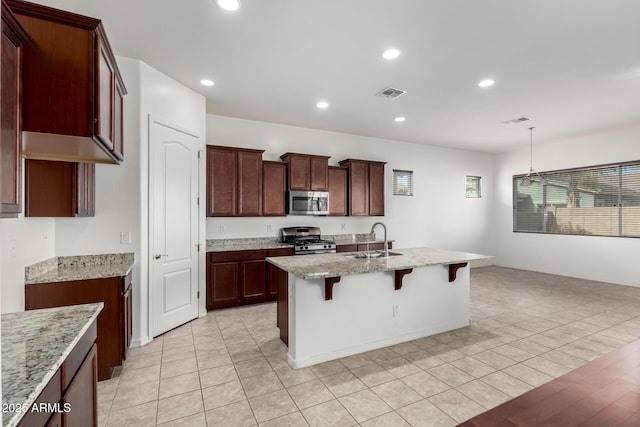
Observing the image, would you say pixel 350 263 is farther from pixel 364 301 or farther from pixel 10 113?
pixel 10 113

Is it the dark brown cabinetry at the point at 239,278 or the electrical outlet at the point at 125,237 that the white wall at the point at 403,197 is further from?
the electrical outlet at the point at 125,237

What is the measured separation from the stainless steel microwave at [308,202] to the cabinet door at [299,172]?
121 millimetres

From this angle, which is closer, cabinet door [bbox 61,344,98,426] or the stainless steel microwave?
cabinet door [bbox 61,344,98,426]

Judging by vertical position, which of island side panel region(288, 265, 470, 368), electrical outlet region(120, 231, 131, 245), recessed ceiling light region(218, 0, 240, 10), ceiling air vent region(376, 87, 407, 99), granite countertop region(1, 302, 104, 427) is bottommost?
island side panel region(288, 265, 470, 368)

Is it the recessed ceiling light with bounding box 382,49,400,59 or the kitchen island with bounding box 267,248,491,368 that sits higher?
the recessed ceiling light with bounding box 382,49,400,59

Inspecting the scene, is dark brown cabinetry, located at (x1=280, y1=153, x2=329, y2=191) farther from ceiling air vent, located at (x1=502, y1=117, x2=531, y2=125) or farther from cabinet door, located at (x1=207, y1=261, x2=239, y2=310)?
ceiling air vent, located at (x1=502, y1=117, x2=531, y2=125)

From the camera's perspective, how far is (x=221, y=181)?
15.0ft

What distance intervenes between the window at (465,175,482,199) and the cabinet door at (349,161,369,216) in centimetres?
340

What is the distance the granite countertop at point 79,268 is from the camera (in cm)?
247

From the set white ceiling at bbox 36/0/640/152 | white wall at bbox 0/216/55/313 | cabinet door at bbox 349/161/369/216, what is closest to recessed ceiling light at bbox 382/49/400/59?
white ceiling at bbox 36/0/640/152

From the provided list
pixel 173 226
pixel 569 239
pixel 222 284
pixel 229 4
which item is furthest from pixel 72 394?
pixel 569 239

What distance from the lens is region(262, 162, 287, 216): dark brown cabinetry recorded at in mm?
4961

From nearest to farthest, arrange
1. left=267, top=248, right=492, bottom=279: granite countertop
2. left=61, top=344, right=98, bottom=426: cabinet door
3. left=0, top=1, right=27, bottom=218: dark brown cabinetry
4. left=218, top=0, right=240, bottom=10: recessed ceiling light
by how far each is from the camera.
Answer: left=61, top=344, right=98, bottom=426: cabinet door < left=0, top=1, right=27, bottom=218: dark brown cabinetry < left=218, top=0, right=240, bottom=10: recessed ceiling light < left=267, top=248, right=492, bottom=279: granite countertop

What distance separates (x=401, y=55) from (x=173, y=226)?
10.7ft
